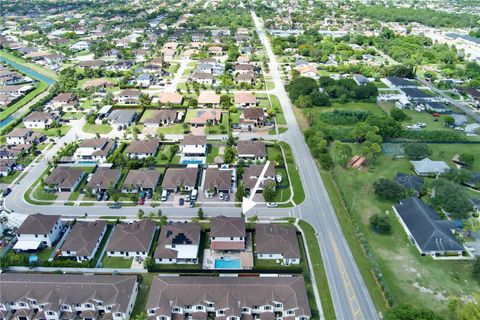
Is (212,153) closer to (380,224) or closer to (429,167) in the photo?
(380,224)

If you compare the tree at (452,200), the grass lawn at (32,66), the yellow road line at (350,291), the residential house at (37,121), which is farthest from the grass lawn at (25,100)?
the tree at (452,200)

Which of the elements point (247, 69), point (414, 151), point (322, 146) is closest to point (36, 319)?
point (322, 146)

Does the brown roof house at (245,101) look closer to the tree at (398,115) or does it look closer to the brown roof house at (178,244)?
the tree at (398,115)

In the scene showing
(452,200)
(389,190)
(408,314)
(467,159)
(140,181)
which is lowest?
(140,181)

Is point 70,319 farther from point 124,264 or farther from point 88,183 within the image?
point 88,183

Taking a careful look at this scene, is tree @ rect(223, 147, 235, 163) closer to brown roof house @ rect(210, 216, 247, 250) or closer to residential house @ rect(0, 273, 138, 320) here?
brown roof house @ rect(210, 216, 247, 250)

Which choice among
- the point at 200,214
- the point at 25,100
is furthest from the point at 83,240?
the point at 25,100
